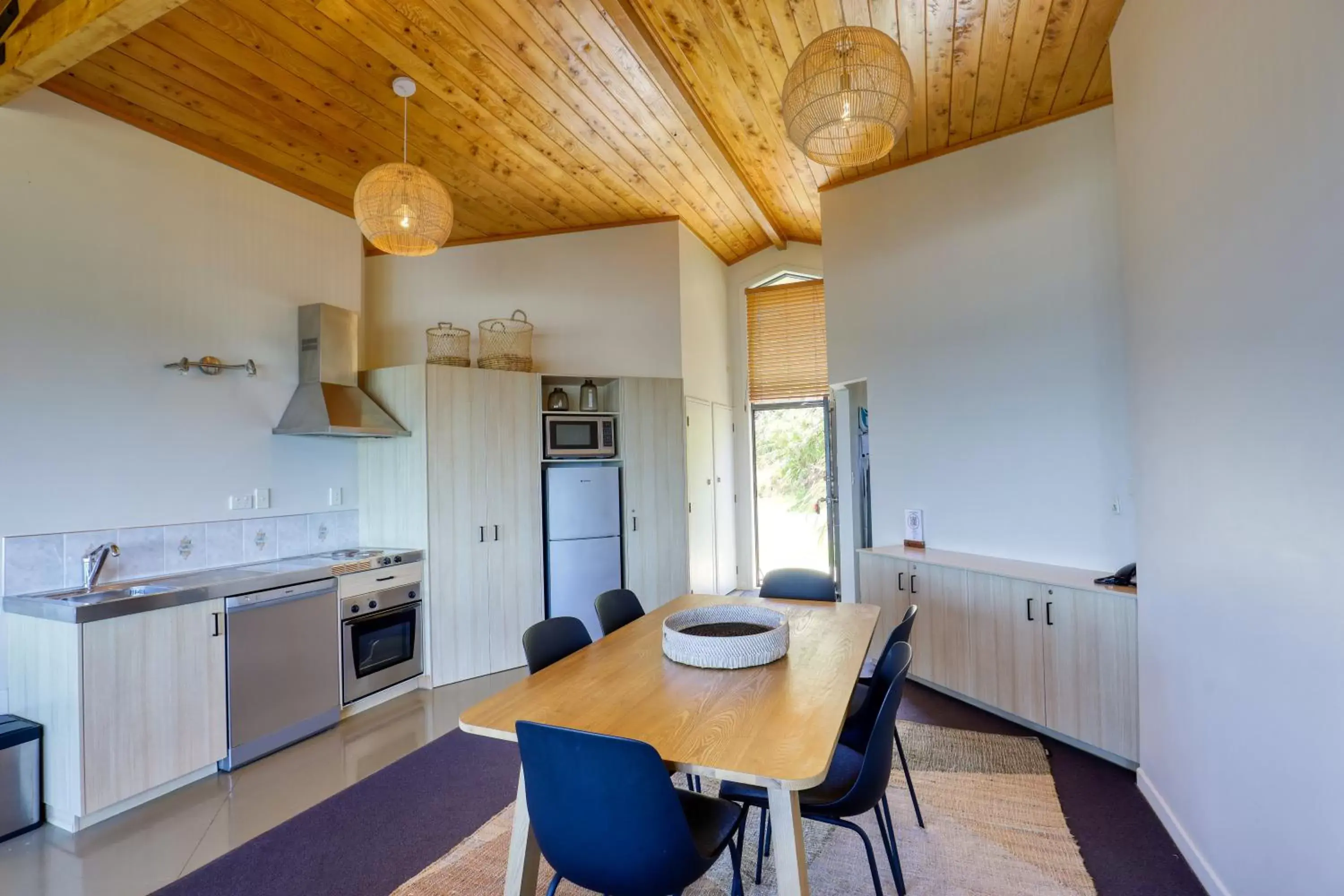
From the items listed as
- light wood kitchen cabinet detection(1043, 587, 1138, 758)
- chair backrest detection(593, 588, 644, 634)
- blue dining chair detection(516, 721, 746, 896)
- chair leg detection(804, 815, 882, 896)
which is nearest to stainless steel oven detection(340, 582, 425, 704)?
chair backrest detection(593, 588, 644, 634)

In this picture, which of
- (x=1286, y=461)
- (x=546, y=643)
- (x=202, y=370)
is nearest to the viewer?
(x=1286, y=461)

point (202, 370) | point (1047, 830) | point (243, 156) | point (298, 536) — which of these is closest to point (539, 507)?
point (298, 536)

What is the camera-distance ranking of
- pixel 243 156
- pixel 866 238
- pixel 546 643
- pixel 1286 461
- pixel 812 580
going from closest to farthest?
pixel 1286 461 → pixel 546 643 → pixel 812 580 → pixel 243 156 → pixel 866 238

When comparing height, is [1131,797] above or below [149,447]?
below

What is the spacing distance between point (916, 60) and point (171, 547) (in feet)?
14.8

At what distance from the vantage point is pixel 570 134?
3.90 meters

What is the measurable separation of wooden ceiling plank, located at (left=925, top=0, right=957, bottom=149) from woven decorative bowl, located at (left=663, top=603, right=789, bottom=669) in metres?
2.67

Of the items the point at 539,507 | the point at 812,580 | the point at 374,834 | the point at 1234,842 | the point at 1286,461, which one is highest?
the point at 1286,461

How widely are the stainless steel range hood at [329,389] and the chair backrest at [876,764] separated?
3328 mm

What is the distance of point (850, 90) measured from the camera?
88.4 inches

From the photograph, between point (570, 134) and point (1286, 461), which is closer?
point (1286, 461)

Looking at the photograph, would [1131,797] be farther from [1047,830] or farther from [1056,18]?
[1056,18]

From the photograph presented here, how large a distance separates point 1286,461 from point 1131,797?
67.3 inches

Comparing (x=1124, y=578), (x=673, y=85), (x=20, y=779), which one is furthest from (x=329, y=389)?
(x=1124, y=578)
